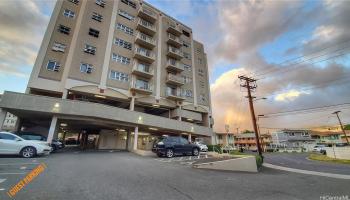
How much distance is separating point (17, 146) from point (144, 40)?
85.1 feet

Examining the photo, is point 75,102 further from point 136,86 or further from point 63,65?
point 136,86

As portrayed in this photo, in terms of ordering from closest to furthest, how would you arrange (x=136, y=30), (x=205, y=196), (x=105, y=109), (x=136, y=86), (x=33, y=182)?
(x=205, y=196) < (x=33, y=182) < (x=105, y=109) < (x=136, y=86) < (x=136, y=30)

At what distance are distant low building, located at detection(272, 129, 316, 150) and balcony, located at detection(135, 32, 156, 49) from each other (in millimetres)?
63386

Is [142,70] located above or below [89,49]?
below

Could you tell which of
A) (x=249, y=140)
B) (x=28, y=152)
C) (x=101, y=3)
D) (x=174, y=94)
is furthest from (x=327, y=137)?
(x=28, y=152)

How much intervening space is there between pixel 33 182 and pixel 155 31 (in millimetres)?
34930

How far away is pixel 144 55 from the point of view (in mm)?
32625

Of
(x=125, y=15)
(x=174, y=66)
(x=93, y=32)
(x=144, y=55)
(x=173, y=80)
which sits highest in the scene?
(x=125, y=15)

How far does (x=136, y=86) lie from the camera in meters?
30.5

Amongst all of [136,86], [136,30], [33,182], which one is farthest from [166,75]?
[33,182]

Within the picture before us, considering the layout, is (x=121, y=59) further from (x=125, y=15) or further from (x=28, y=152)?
(x=28, y=152)

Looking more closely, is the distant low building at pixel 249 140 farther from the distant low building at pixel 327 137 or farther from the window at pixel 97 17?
the window at pixel 97 17

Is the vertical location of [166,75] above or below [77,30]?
below

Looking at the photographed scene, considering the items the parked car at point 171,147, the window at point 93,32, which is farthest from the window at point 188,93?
the parked car at point 171,147
